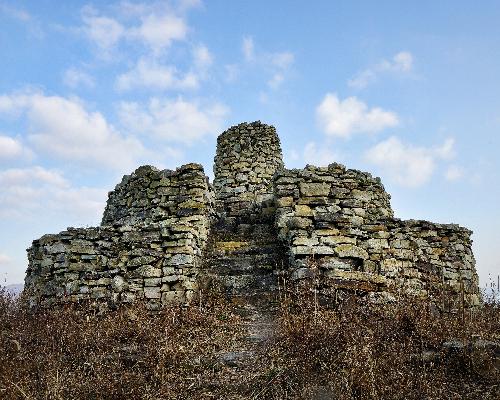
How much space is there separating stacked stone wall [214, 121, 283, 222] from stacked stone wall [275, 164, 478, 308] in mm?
4467

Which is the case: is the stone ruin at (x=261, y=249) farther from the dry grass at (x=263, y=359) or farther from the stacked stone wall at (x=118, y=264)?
the dry grass at (x=263, y=359)

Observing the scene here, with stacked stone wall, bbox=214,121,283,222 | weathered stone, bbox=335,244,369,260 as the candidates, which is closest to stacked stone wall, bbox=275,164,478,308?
weathered stone, bbox=335,244,369,260

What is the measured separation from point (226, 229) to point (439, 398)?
23.4ft

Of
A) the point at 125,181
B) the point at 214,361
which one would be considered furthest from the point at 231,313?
the point at 125,181

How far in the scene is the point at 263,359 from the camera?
5.17 meters

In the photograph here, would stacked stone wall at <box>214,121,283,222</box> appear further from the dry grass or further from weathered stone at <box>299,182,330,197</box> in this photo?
the dry grass

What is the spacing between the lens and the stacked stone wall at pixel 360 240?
782cm

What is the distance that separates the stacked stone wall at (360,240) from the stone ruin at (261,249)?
0.9 inches

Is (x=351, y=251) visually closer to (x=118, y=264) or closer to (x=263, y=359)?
(x=263, y=359)

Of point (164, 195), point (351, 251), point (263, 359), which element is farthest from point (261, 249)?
point (263, 359)

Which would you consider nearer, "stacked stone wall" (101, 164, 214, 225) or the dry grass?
the dry grass

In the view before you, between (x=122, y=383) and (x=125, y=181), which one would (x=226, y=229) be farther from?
(x=122, y=383)

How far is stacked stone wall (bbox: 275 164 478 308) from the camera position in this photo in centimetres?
782

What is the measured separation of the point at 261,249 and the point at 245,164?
5.87m
